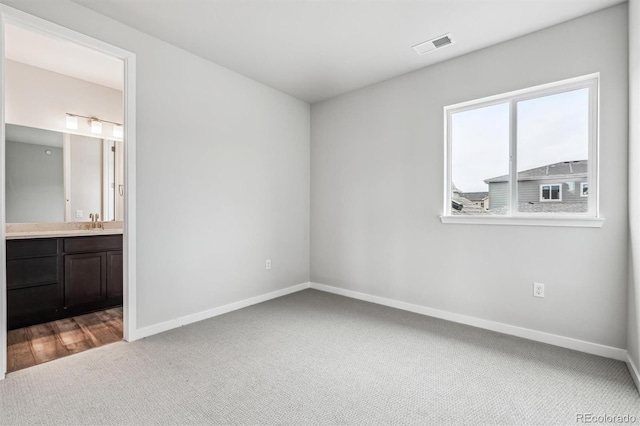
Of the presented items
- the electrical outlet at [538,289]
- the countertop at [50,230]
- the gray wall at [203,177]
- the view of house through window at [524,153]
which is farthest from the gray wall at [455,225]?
the countertop at [50,230]

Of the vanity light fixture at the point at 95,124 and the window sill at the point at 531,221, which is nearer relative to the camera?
the window sill at the point at 531,221

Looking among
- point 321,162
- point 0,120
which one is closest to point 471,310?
point 321,162

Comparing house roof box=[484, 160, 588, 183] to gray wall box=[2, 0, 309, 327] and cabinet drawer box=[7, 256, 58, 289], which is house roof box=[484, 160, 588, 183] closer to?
gray wall box=[2, 0, 309, 327]

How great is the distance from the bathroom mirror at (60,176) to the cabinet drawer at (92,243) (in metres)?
0.52

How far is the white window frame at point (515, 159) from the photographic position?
238 cm

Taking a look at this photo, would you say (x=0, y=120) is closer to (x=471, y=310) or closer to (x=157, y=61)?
(x=157, y=61)

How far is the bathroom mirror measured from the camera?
3.18 metres

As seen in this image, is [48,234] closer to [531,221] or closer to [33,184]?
[33,184]

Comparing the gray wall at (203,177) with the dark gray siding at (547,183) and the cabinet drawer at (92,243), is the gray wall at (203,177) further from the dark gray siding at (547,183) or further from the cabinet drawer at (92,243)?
the dark gray siding at (547,183)

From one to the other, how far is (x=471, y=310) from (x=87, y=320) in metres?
3.81

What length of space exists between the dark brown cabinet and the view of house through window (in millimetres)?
3806

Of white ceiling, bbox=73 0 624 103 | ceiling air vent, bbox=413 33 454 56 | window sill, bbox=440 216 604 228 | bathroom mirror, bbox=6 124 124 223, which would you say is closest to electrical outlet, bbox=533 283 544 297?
window sill, bbox=440 216 604 228

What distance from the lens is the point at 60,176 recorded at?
139 inches

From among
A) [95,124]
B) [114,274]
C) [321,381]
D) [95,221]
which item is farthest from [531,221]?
[95,124]
